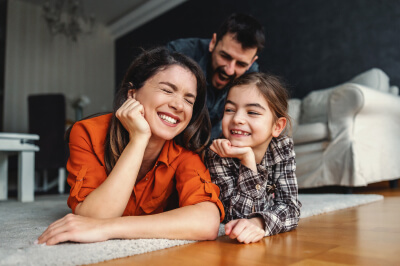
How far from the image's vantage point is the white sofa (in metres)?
2.36

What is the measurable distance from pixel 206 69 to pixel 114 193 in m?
1.27

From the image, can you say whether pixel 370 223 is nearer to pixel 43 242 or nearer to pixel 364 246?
pixel 364 246

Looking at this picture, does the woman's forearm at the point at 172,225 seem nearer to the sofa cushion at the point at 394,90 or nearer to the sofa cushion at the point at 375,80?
the sofa cushion at the point at 375,80

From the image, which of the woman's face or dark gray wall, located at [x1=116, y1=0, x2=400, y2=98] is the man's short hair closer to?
the woman's face

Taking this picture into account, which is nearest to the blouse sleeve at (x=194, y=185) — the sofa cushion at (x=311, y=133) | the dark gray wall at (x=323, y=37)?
the sofa cushion at (x=311, y=133)

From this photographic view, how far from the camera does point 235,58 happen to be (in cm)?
188

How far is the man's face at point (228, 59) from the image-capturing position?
6.12ft

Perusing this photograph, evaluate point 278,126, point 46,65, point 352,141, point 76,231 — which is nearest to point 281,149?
point 278,126

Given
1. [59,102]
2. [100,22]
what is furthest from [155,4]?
[59,102]

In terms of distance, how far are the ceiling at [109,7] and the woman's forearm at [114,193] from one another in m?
5.29

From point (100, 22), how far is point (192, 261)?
21.1 ft

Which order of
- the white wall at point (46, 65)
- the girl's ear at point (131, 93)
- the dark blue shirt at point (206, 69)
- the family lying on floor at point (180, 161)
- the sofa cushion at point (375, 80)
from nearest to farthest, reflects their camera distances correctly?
the family lying on floor at point (180, 161) < the girl's ear at point (131, 93) < the dark blue shirt at point (206, 69) < the sofa cushion at point (375, 80) < the white wall at point (46, 65)

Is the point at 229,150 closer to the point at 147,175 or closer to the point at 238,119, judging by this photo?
the point at 238,119

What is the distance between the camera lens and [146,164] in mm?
1208
